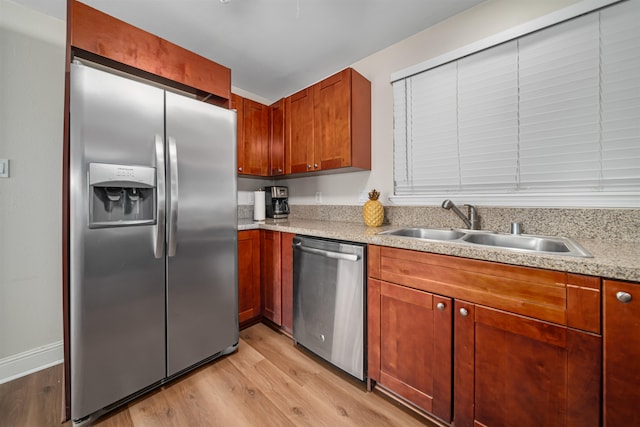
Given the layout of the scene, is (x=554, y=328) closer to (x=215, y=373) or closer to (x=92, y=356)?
(x=215, y=373)

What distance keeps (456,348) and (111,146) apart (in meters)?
1.97

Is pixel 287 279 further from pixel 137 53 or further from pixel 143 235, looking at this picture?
pixel 137 53

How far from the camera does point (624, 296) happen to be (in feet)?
2.52

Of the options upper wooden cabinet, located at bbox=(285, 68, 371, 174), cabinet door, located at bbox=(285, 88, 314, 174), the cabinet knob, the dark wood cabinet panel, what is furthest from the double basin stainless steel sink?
the dark wood cabinet panel

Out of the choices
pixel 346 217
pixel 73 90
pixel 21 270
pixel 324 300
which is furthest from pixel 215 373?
pixel 73 90

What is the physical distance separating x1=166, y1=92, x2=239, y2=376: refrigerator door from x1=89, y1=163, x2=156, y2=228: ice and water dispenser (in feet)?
0.35

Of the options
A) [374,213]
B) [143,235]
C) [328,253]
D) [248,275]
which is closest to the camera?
[143,235]

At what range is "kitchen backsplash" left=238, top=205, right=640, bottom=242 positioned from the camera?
4.01 feet

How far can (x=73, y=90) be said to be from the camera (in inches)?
46.6

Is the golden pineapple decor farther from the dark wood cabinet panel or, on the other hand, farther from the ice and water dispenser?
the ice and water dispenser

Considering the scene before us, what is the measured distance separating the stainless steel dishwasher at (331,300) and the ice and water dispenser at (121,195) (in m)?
0.98

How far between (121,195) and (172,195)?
0.24 meters

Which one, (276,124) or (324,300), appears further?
(276,124)

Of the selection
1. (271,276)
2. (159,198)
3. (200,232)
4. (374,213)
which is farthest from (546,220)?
(159,198)
